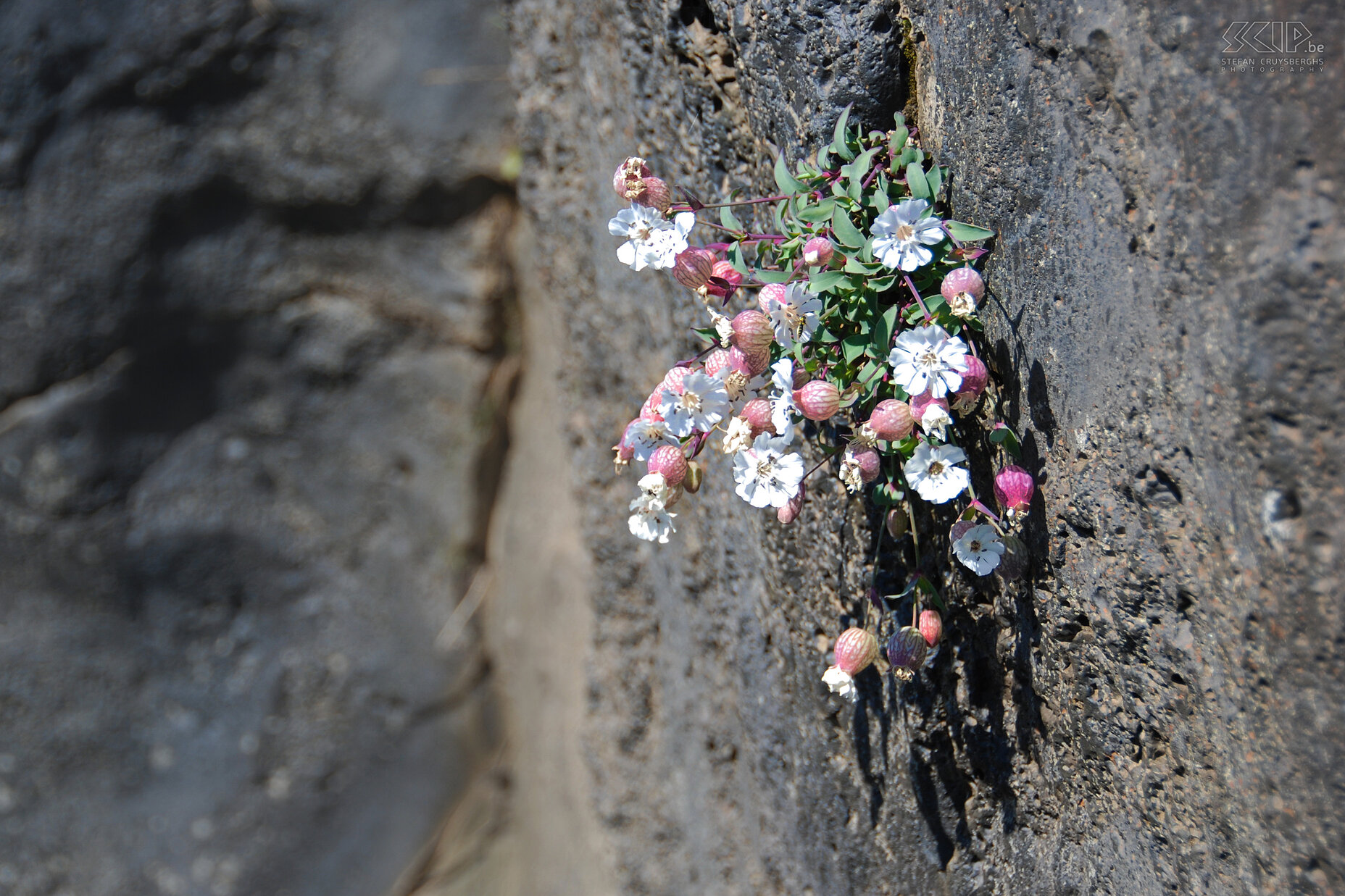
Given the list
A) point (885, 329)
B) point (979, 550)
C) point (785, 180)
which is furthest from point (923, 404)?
point (785, 180)

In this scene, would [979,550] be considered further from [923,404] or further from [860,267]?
[860,267]

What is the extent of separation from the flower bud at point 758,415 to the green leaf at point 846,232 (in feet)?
0.87

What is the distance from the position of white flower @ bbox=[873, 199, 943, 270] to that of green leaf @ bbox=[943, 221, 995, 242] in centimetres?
7

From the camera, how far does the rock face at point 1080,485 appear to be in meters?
0.94

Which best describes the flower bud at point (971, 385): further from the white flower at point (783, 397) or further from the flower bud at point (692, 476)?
the flower bud at point (692, 476)

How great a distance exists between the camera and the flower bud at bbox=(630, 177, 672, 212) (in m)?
1.31

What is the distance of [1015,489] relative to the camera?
1.23 m

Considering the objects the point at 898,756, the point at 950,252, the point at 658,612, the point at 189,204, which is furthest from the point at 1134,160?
the point at 189,204

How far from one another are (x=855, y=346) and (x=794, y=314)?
113 millimetres

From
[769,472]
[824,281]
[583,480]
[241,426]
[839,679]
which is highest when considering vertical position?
[824,281]

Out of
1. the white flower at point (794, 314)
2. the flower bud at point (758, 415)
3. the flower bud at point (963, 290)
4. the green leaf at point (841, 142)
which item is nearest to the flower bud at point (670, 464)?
the flower bud at point (758, 415)

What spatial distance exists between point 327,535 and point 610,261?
5.28 ft

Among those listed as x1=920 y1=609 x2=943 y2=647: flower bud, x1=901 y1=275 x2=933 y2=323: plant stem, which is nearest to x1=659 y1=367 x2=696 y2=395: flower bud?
x1=901 y1=275 x2=933 y2=323: plant stem

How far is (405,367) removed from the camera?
309 centimetres
